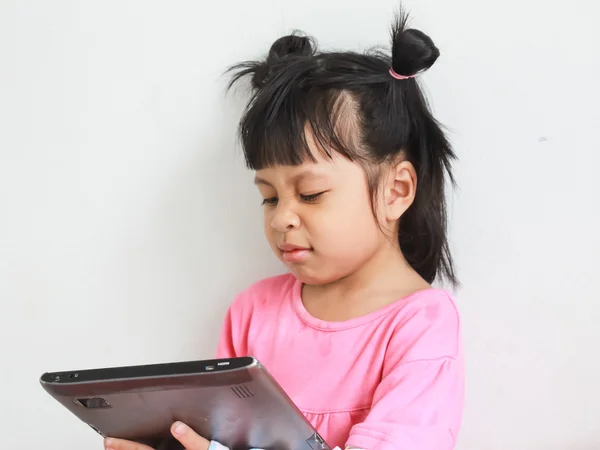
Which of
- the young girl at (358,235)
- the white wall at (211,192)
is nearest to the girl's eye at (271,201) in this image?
the young girl at (358,235)

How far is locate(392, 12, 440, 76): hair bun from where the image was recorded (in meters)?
0.78

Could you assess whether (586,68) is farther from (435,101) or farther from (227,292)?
(227,292)

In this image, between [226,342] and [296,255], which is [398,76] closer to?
[296,255]

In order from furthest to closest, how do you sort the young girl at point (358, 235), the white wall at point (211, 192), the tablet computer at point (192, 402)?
the white wall at point (211, 192) → the young girl at point (358, 235) → the tablet computer at point (192, 402)

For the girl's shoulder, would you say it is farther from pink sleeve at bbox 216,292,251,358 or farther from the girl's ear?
the girl's ear

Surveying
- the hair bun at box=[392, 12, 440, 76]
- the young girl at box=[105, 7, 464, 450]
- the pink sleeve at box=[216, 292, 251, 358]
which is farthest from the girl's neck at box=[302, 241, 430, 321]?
the hair bun at box=[392, 12, 440, 76]

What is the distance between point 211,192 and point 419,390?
404mm

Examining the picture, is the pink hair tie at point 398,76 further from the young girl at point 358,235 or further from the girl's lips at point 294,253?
the girl's lips at point 294,253

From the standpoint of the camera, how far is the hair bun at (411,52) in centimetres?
78

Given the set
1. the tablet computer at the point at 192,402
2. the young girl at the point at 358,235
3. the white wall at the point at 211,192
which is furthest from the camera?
the white wall at the point at 211,192

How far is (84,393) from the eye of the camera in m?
0.68

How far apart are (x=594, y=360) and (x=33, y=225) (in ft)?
2.53

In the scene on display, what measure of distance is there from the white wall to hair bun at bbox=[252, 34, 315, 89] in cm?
4

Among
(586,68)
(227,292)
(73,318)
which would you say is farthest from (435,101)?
(73,318)
